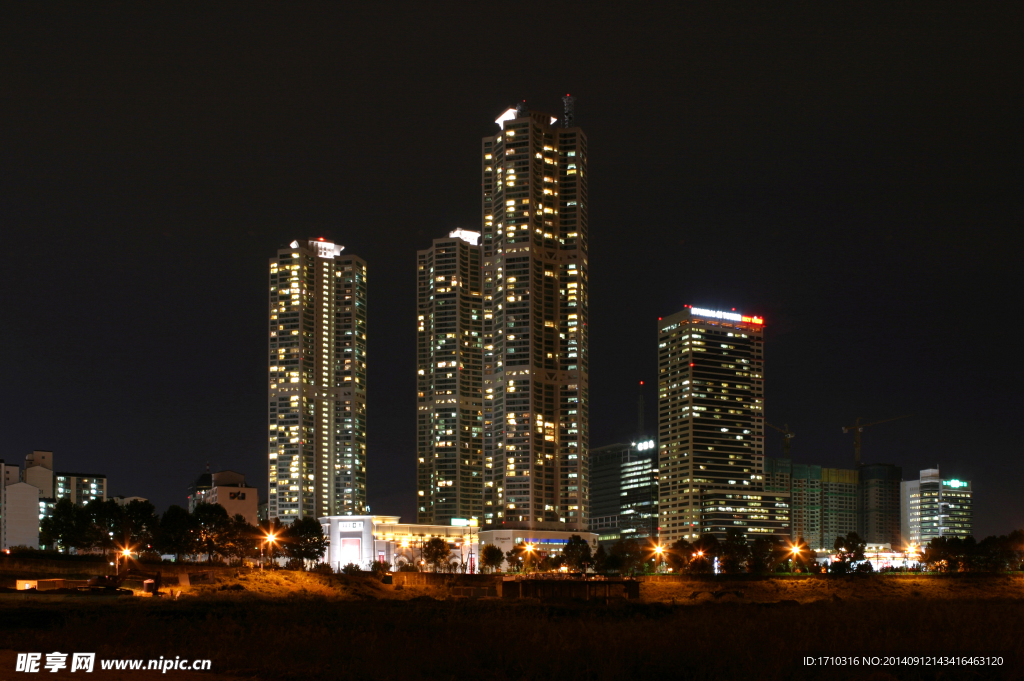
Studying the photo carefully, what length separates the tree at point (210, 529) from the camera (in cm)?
11762

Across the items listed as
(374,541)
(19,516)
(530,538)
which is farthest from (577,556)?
(19,516)

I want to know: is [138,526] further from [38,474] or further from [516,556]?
[38,474]

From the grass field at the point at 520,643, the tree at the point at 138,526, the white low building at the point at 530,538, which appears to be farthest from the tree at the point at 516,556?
the grass field at the point at 520,643

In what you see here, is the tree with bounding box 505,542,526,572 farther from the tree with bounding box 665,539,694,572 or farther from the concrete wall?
the concrete wall

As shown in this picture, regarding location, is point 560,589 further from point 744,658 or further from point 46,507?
point 46,507

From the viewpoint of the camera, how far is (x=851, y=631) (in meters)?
28.6

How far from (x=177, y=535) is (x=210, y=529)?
762 centimetres

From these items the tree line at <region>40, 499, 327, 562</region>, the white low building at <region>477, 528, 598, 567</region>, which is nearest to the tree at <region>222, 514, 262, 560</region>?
the tree line at <region>40, 499, 327, 562</region>

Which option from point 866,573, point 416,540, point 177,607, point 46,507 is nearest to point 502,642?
point 177,607

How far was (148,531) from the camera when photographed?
122 meters

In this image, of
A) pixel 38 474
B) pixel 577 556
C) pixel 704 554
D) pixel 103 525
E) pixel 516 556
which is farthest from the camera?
pixel 38 474

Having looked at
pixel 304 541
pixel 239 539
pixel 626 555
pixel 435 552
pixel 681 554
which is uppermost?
pixel 239 539

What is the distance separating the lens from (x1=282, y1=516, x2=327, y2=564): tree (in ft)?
452

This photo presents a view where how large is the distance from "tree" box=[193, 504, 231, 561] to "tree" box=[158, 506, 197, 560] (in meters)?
1.39
